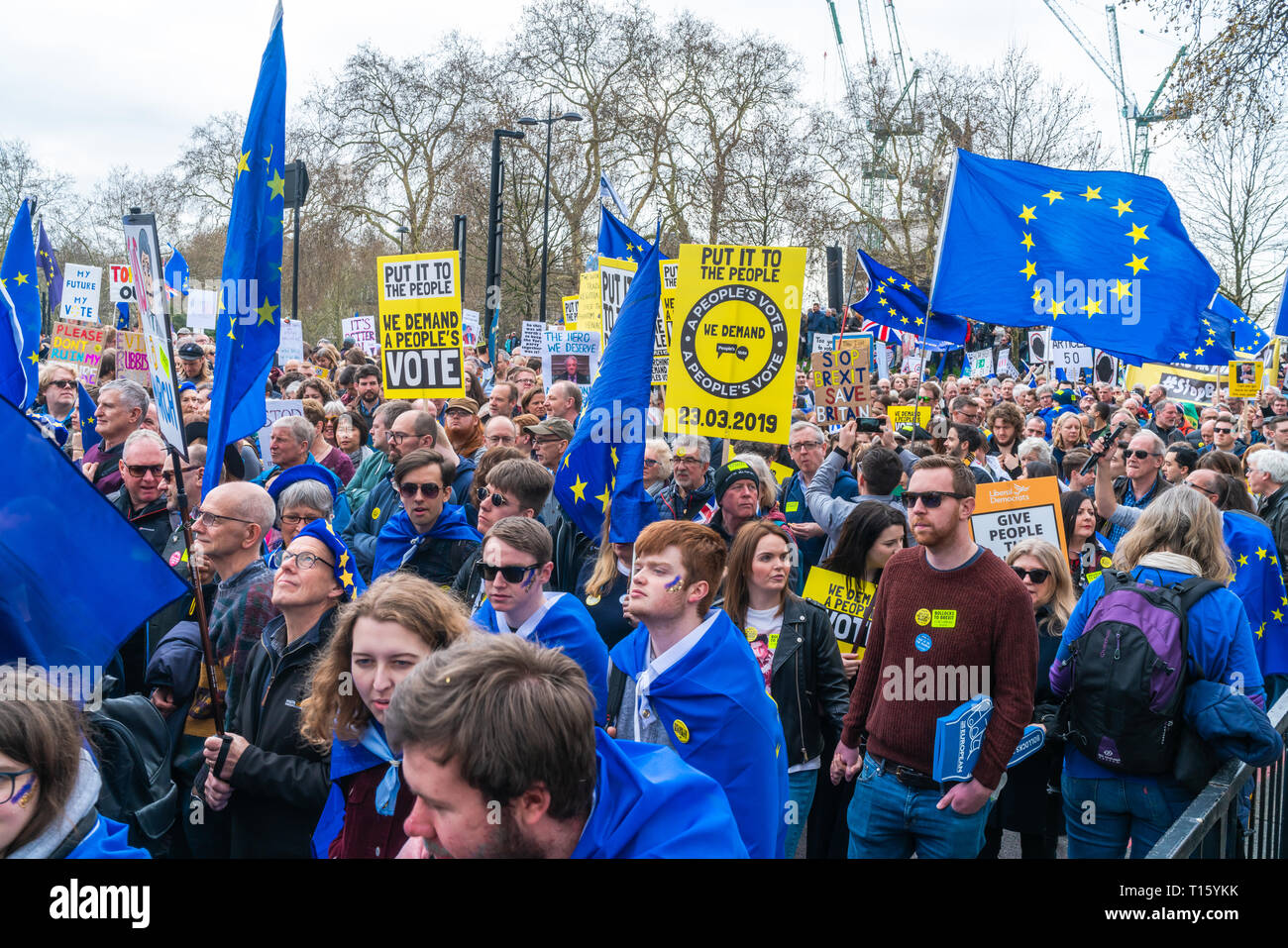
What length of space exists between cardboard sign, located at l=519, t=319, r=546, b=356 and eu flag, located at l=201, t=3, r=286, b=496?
1253 centimetres

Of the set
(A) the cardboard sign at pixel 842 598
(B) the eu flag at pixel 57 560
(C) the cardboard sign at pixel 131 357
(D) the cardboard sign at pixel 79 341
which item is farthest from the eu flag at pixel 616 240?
(B) the eu flag at pixel 57 560

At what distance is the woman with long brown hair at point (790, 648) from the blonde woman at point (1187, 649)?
847 mm

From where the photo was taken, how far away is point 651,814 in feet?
6.24

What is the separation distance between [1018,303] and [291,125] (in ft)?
123

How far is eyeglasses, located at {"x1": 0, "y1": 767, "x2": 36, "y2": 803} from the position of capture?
2049 millimetres

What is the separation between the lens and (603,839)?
1.87 metres

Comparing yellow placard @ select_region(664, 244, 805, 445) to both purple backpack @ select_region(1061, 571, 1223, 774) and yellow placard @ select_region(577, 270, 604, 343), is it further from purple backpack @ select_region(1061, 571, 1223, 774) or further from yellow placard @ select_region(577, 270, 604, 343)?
yellow placard @ select_region(577, 270, 604, 343)

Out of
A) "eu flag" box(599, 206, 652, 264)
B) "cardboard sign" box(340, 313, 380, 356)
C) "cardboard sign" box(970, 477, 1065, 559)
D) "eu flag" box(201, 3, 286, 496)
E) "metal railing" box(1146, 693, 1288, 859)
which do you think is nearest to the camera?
"metal railing" box(1146, 693, 1288, 859)

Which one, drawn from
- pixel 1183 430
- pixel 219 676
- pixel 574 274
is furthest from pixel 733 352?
pixel 574 274

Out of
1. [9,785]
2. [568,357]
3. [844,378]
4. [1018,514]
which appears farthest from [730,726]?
[568,357]

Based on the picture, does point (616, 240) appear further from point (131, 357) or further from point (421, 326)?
point (131, 357)

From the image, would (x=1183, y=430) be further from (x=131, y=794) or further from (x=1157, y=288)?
(x=131, y=794)

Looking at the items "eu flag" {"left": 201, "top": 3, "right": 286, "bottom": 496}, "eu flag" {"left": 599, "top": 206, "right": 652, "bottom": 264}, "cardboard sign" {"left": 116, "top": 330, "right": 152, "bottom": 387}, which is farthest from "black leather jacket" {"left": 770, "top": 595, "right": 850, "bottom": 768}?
"cardboard sign" {"left": 116, "top": 330, "right": 152, "bottom": 387}

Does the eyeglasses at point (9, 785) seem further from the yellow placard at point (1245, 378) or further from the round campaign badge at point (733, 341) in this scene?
the yellow placard at point (1245, 378)
